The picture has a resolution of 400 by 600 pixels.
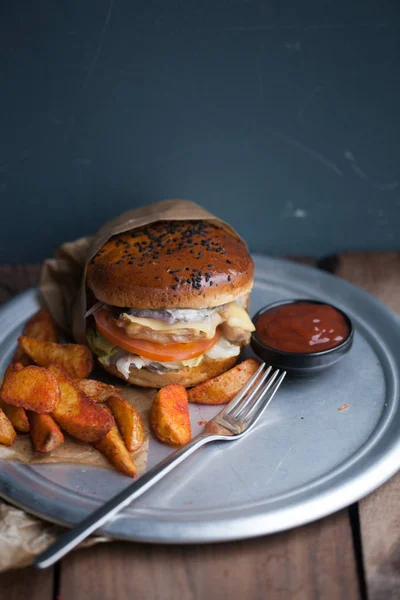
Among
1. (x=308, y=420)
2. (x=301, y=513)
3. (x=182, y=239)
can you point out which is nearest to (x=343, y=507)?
(x=301, y=513)

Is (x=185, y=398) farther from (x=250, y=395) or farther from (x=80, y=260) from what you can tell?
(x=80, y=260)

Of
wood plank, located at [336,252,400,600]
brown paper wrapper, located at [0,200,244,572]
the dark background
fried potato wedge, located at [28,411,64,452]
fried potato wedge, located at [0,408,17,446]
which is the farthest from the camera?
the dark background

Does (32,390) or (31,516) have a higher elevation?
(32,390)

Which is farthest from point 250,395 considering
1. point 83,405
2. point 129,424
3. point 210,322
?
point 83,405

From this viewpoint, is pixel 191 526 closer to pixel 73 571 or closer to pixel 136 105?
pixel 73 571

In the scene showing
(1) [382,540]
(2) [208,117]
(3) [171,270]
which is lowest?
(1) [382,540]

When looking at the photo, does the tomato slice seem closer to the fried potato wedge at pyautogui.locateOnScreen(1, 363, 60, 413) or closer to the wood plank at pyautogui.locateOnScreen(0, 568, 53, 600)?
the fried potato wedge at pyautogui.locateOnScreen(1, 363, 60, 413)

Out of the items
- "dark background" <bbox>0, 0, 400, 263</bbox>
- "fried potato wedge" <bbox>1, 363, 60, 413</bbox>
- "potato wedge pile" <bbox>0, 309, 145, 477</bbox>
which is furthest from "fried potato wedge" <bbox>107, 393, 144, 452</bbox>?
"dark background" <bbox>0, 0, 400, 263</bbox>

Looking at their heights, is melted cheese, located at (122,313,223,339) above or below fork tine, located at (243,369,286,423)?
above
